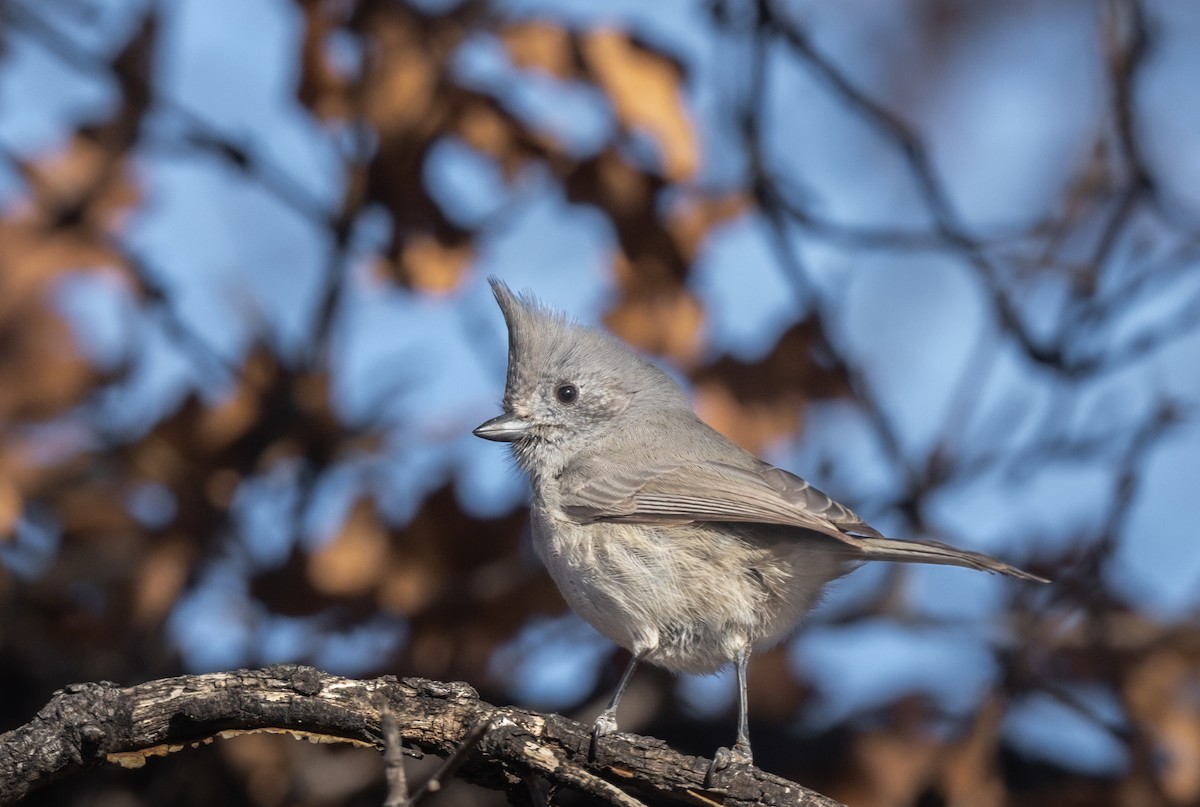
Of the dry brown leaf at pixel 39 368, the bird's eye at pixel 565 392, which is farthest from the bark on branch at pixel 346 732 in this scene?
the dry brown leaf at pixel 39 368

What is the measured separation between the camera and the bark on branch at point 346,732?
2.20 m

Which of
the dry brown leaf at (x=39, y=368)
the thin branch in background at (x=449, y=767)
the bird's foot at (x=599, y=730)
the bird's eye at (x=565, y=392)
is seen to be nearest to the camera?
the thin branch in background at (x=449, y=767)

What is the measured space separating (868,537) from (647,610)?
1.82 ft

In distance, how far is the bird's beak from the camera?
3.46 m

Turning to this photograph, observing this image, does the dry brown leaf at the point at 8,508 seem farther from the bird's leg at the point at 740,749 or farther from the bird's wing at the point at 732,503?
the bird's leg at the point at 740,749

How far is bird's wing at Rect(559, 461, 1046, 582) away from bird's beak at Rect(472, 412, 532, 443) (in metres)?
0.24

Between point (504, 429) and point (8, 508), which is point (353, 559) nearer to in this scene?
point (504, 429)

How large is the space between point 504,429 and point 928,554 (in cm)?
124

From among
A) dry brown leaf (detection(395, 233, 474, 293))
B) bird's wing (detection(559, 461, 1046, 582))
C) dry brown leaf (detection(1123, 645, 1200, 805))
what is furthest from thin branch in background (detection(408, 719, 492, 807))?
dry brown leaf (detection(1123, 645, 1200, 805))

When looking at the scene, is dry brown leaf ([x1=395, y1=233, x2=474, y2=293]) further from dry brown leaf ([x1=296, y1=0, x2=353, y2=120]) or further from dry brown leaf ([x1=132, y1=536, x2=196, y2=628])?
dry brown leaf ([x1=132, y1=536, x2=196, y2=628])

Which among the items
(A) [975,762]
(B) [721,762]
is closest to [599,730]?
(B) [721,762]

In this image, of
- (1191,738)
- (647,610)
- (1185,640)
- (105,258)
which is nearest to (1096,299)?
(1185,640)

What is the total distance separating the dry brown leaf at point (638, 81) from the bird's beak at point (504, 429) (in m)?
0.95

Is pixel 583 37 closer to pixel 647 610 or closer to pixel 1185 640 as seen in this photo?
pixel 647 610
